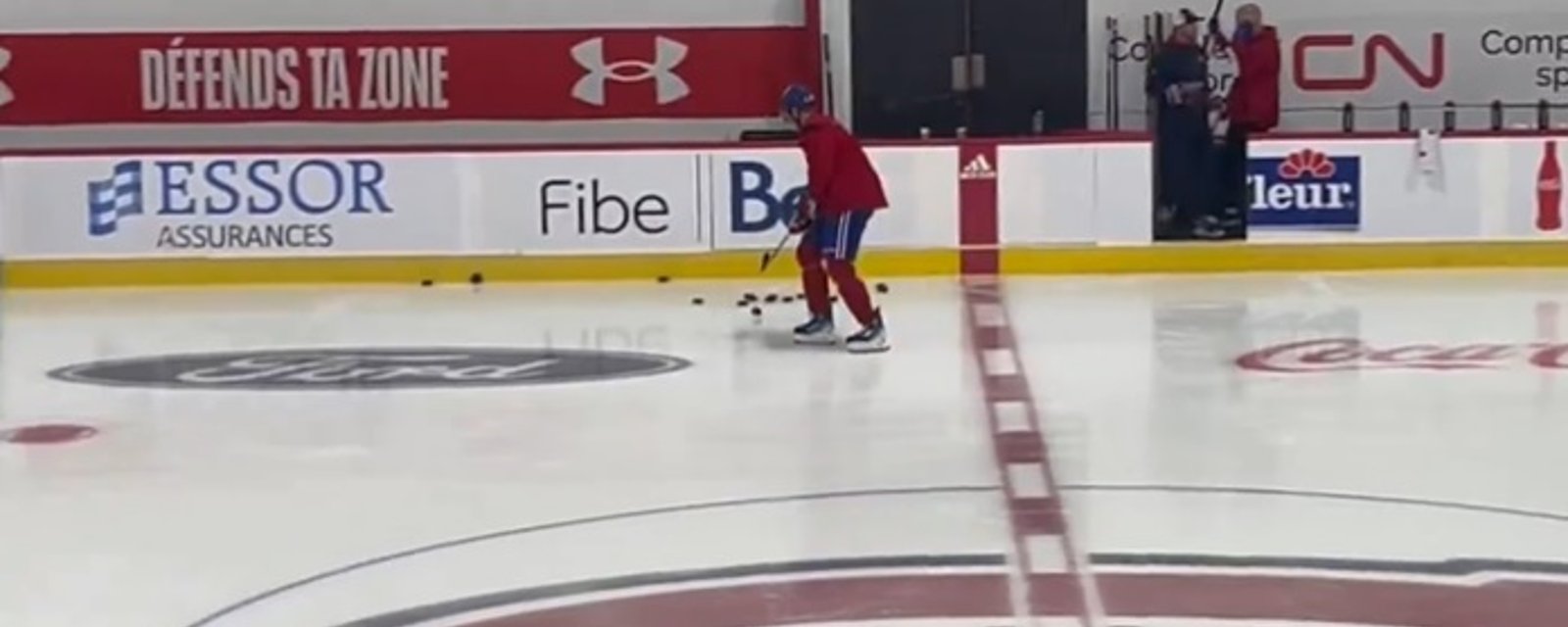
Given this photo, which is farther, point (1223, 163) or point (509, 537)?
point (1223, 163)

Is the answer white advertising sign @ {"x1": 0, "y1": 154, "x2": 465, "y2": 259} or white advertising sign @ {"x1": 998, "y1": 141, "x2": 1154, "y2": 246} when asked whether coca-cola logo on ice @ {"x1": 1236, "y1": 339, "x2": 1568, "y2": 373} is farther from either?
white advertising sign @ {"x1": 0, "y1": 154, "x2": 465, "y2": 259}

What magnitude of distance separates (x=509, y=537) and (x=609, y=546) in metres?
0.27

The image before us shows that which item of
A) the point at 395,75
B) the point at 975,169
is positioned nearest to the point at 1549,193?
the point at 975,169

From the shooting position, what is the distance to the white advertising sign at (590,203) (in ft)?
43.1

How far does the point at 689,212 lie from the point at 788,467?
632cm

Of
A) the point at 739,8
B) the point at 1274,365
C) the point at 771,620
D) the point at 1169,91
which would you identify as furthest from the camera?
the point at 739,8

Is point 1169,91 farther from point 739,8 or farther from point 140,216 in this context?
point 140,216

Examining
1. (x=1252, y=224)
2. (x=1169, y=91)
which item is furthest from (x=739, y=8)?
(x=1252, y=224)

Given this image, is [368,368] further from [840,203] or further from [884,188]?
[884,188]

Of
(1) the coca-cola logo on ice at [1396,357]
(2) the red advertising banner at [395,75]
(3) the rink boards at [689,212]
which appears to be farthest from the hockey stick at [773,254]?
(2) the red advertising banner at [395,75]

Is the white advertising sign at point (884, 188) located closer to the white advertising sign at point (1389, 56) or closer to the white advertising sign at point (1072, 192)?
the white advertising sign at point (1072, 192)

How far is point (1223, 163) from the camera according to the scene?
1360 centimetres

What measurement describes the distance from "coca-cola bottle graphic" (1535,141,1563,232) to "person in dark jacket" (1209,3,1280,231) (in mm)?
1550

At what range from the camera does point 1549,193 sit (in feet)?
43.4
